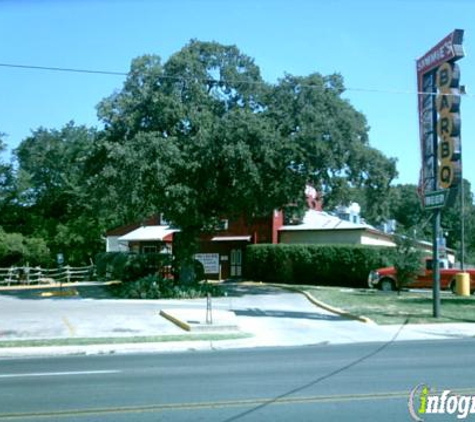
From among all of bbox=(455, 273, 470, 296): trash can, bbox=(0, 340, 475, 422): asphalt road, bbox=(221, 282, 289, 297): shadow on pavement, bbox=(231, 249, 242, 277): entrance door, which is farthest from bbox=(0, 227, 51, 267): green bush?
bbox=(0, 340, 475, 422): asphalt road

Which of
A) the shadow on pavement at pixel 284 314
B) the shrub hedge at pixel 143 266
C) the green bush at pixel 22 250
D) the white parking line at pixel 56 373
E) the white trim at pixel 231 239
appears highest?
the white trim at pixel 231 239

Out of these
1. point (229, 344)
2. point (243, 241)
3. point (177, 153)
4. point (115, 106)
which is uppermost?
point (115, 106)

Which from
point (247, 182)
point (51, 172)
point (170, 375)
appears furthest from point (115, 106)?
point (51, 172)

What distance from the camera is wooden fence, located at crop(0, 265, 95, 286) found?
136ft

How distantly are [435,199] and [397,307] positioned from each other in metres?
4.90

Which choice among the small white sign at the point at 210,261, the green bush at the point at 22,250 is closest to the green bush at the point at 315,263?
the small white sign at the point at 210,261

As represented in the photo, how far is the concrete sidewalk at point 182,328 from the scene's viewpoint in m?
14.4

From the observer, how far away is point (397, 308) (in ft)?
72.7

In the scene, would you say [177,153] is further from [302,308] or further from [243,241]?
[243,241]

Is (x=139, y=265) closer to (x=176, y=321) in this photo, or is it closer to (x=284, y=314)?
(x=284, y=314)

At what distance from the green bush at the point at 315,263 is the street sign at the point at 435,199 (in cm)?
1453

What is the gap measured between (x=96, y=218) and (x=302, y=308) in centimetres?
3333

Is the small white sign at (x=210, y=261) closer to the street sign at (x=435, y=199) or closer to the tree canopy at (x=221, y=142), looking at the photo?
the tree canopy at (x=221, y=142)

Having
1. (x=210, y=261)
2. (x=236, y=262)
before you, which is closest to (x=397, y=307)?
(x=236, y=262)
